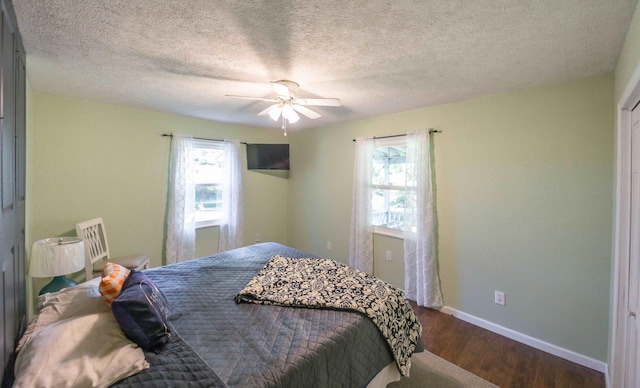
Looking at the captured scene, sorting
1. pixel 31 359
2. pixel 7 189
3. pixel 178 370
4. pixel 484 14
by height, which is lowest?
pixel 178 370

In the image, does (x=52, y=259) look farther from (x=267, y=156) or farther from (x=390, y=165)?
(x=390, y=165)

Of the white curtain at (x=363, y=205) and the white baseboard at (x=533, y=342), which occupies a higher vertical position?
the white curtain at (x=363, y=205)

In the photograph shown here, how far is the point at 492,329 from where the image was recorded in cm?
262

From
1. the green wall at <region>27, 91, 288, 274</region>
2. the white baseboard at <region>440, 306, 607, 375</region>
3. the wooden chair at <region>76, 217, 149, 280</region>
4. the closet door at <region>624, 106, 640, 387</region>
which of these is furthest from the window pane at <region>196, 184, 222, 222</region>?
the closet door at <region>624, 106, 640, 387</region>

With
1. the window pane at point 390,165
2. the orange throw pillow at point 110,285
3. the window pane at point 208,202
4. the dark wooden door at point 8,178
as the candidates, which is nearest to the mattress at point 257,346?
the orange throw pillow at point 110,285

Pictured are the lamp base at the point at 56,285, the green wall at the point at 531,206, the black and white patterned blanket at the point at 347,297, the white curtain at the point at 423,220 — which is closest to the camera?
the black and white patterned blanket at the point at 347,297

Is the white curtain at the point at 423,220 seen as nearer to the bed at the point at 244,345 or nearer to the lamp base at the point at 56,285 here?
the bed at the point at 244,345

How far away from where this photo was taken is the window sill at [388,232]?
11.1 feet

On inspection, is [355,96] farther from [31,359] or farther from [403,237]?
[31,359]

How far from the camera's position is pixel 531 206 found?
238 centimetres

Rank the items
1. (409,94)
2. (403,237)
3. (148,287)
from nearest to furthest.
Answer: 1. (148,287)
2. (409,94)
3. (403,237)

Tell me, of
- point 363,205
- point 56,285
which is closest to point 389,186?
point 363,205

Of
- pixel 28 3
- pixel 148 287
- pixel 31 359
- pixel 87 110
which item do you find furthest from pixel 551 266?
pixel 87 110

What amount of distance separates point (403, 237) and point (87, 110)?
3797 mm
